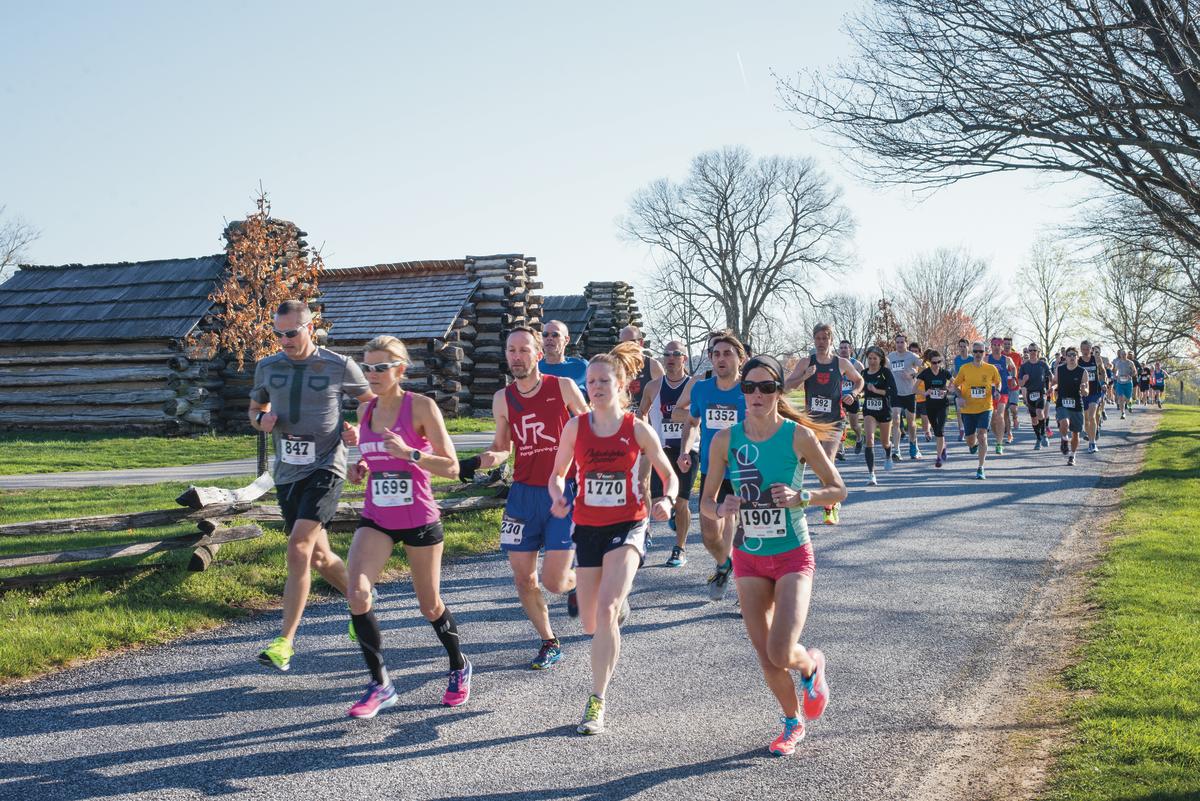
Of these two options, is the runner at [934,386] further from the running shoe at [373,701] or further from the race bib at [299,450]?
the running shoe at [373,701]

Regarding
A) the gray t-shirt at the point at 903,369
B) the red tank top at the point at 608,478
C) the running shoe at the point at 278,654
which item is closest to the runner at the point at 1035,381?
the gray t-shirt at the point at 903,369

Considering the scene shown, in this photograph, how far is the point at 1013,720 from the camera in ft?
17.9

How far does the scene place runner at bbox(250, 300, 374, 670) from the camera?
20.4 ft

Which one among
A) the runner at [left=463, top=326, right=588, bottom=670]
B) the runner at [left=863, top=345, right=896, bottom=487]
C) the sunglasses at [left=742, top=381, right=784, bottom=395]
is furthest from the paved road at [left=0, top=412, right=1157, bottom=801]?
the runner at [left=863, top=345, right=896, bottom=487]

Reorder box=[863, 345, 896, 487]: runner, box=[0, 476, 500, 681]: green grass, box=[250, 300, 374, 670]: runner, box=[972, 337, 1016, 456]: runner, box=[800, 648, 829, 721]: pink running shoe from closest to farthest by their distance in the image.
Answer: box=[800, 648, 829, 721]: pink running shoe < box=[250, 300, 374, 670]: runner < box=[0, 476, 500, 681]: green grass < box=[863, 345, 896, 487]: runner < box=[972, 337, 1016, 456]: runner

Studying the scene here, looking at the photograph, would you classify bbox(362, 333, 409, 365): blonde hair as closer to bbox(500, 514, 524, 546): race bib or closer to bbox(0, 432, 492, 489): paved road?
bbox(500, 514, 524, 546): race bib

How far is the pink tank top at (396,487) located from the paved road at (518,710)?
1067 millimetres

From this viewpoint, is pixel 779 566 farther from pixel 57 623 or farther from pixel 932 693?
pixel 57 623

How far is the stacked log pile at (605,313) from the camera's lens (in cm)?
4056

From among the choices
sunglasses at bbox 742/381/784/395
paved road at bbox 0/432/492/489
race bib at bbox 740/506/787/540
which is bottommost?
paved road at bbox 0/432/492/489

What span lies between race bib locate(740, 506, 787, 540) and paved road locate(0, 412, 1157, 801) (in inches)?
41.9

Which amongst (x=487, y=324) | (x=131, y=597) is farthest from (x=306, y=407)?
(x=487, y=324)

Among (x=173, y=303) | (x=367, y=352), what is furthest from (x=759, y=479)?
(x=173, y=303)

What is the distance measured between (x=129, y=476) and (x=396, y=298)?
16.7m
